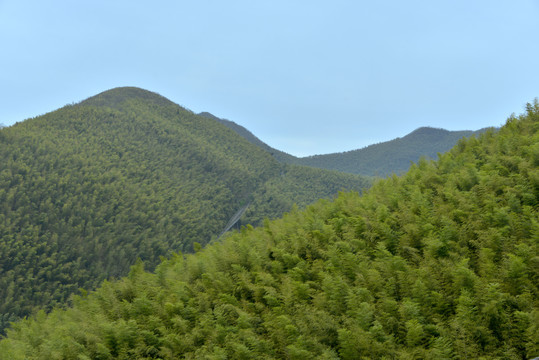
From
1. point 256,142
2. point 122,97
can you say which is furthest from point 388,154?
point 122,97

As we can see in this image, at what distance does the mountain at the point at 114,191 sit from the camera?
38906 mm

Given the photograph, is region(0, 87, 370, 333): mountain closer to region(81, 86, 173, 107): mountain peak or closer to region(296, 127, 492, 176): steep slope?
region(81, 86, 173, 107): mountain peak

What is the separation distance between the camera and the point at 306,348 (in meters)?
5.20

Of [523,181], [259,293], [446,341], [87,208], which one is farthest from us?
[87,208]

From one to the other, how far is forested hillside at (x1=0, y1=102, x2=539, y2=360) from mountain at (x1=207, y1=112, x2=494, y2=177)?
373ft

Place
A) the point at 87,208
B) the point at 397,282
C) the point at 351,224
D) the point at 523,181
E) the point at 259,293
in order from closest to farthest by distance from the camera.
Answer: the point at 397,282 < the point at 259,293 < the point at 523,181 < the point at 351,224 < the point at 87,208

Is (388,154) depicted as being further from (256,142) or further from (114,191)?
(114,191)

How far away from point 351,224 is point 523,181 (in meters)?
3.46

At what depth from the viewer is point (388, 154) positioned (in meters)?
128

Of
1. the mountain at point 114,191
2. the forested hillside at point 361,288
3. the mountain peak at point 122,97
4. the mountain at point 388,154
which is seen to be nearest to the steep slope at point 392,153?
the mountain at point 388,154

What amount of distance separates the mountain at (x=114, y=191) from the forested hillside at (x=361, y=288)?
19818mm

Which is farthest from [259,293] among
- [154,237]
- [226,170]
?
[226,170]

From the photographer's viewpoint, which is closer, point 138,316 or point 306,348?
point 306,348

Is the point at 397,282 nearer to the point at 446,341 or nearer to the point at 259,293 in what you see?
the point at 446,341
